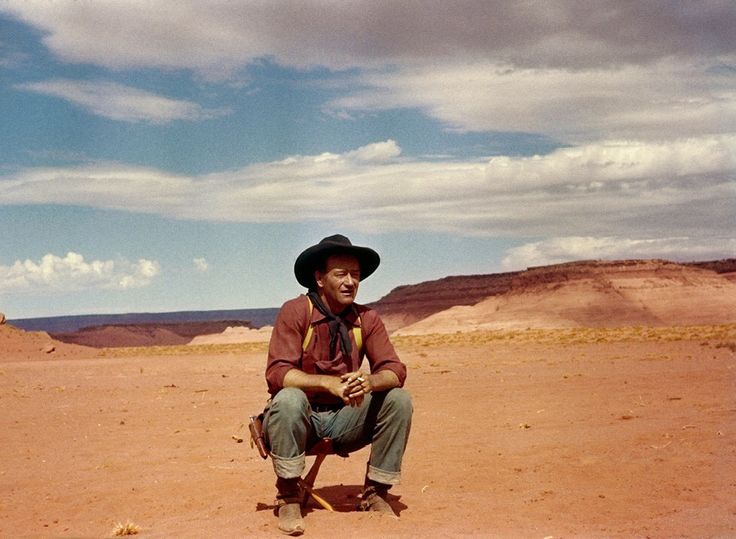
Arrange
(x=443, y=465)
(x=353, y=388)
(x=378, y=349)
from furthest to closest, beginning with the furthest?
(x=443, y=465), (x=378, y=349), (x=353, y=388)

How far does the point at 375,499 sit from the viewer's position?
550 cm

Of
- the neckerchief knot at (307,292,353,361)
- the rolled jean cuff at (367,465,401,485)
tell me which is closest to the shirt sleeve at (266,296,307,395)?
the neckerchief knot at (307,292,353,361)

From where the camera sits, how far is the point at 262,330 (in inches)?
2712

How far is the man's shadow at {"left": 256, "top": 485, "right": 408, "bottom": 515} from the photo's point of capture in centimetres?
578

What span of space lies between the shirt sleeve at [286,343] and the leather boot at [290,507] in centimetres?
62

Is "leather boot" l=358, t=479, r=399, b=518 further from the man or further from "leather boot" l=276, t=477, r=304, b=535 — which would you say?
"leather boot" l=276, t=477, r=304, b=535

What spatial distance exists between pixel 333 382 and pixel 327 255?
0.91 meters

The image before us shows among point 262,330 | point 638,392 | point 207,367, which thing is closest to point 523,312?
point 262,330

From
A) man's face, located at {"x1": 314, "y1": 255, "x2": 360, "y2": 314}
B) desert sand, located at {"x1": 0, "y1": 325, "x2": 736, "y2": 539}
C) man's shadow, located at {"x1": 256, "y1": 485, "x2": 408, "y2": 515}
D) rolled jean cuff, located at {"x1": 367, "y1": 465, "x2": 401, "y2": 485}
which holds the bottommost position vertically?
desert sand, located at {"x1": 0, "y1": 325, "x2": 736, "y2": 539}

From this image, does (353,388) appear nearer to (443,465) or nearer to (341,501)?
(341,501)

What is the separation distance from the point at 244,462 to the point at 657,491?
4050 millimetres

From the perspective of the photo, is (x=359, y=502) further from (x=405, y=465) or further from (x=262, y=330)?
(x=262, y=330)

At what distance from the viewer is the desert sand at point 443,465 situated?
18.0 feet

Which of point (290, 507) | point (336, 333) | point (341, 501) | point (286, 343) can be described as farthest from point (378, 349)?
point (341, 501)
